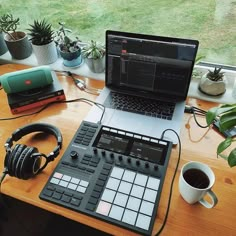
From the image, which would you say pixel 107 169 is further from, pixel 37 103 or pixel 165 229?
pixel 37 103

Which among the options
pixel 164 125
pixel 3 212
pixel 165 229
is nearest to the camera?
pixel 165 229

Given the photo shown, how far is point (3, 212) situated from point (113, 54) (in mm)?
859

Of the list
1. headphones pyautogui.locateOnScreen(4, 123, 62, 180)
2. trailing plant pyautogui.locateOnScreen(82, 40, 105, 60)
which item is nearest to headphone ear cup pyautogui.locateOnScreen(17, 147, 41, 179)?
headphones pyautogui.locateOnScreen(4, 123, 62, 180)

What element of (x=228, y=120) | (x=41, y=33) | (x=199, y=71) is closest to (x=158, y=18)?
(x=199, y=71)

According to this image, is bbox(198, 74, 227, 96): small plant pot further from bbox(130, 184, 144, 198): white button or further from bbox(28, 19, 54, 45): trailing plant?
bbox(28, 19, 54, 45): trailing plant

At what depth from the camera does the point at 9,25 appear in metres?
1.18

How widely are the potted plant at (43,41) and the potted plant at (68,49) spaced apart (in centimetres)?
5

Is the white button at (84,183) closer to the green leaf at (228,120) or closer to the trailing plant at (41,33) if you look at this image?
the green leaf at (228,120)

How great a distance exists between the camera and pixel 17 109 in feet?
3.08

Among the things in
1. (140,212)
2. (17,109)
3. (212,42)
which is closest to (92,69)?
(17,109)

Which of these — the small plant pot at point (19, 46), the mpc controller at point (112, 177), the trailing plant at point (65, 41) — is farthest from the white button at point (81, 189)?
the small plant pot at point (19, 46)

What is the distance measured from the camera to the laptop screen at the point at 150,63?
84 centimetres

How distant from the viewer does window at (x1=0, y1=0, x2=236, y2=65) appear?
1.00m

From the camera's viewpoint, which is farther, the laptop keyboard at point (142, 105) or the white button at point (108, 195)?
the laptop keyboard at point (142, 105)
